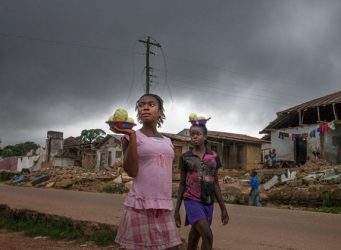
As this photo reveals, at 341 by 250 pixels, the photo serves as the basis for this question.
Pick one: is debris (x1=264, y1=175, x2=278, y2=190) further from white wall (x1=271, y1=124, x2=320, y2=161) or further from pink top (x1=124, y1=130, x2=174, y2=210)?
pink top (x1=124, y1=130, x2=174, y2=210)

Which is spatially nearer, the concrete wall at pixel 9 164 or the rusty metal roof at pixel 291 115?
the rusty metal roof at pixel 291 115

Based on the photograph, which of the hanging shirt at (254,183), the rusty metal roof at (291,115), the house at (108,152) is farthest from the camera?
the house at (108,152)

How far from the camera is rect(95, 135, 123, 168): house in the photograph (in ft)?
137

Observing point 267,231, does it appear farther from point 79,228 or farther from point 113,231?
point 79,228

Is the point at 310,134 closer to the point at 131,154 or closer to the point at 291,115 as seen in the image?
the point at 291,115

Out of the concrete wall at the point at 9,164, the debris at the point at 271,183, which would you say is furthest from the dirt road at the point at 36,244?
the concrete wall at the point at 9,164

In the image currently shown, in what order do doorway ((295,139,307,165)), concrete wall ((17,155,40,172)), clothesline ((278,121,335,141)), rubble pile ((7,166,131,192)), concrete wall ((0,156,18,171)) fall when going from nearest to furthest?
1. rubble pile ((7,166,131,192))
2. clothesline ((278,121,335,141))
3. doorway ((295,139,307,165))
4. concrete wall ((17,155,40,172))
5. concrete wall ((0,156,18,171))

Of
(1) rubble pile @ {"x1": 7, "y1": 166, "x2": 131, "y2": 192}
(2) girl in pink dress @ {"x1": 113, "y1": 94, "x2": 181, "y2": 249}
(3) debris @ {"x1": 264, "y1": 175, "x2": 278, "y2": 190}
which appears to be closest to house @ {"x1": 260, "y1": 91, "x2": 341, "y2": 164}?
(3) debris @ {"x1": 264, "y1": 175, "x2": 278, "y2": 190}

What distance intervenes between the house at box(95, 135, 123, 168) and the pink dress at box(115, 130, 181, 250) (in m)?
37.7

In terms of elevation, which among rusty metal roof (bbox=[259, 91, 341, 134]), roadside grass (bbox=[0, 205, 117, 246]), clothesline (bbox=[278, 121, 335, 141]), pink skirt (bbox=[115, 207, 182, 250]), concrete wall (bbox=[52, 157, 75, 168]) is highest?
rusty metal roof (bbox=[259, 91, 341, 134])

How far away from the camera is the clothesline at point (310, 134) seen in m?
24.2

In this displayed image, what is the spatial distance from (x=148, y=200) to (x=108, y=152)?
4035cm

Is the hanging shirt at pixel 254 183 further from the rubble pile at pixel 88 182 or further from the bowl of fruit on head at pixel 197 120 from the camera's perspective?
the bowl of fruit on head at pixel 197 120

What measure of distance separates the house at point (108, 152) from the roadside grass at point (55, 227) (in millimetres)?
30040
